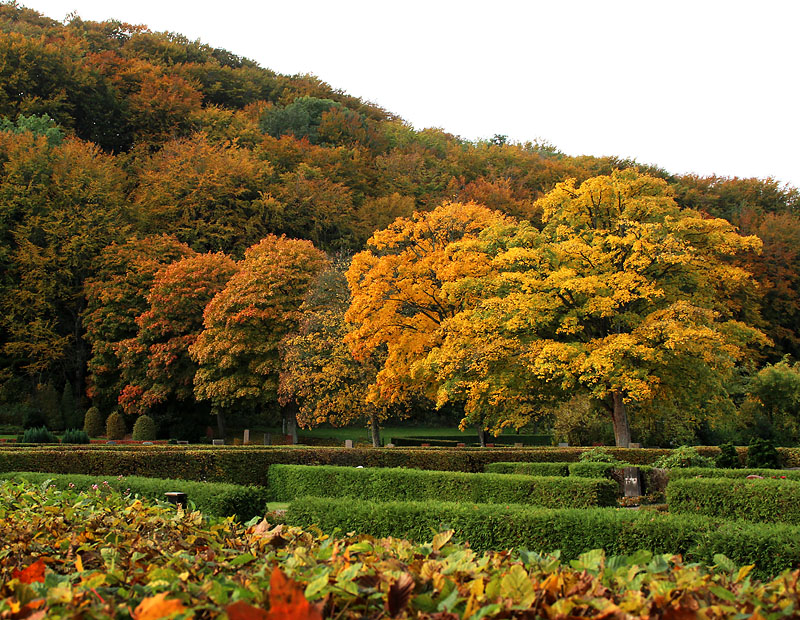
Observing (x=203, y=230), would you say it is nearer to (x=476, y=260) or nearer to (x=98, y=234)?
(x=98, y=234)

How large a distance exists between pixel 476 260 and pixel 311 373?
8.21 m

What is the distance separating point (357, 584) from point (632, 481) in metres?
14.5

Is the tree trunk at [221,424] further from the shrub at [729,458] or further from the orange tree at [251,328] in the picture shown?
the shrub at [729,458]

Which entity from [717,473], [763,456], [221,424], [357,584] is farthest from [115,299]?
[357,584]

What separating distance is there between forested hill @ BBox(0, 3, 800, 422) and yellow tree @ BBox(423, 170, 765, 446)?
16391 mm

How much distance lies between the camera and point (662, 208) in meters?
25.5

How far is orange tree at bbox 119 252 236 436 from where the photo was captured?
37.6m

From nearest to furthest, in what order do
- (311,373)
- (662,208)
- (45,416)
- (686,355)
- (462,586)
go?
(462,586), (686,355), (662,208), (311,373), (45,416)

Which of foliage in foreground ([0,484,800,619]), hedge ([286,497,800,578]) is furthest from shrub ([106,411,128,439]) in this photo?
foliage in foreground ([0,484,800,619])

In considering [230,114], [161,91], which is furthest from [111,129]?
[230,114]

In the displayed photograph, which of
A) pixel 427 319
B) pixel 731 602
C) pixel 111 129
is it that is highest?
pixel 111 129

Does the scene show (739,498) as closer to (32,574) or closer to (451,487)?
(451,487)

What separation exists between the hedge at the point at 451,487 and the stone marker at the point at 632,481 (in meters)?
4.00

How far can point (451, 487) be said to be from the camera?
1256 centimetres
